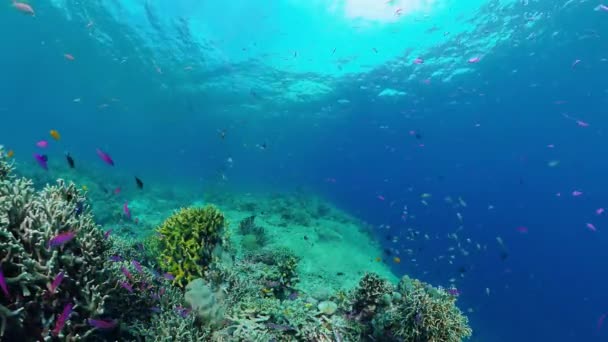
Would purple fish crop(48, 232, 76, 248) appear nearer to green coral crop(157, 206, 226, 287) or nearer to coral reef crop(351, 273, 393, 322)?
green coral crop(157, 206, 226, 287)

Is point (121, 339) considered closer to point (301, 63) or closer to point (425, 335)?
point (425, 335)

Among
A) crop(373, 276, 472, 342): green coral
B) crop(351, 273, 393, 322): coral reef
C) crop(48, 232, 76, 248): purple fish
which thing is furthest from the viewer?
crop(351, 273, 393, 322): coral reef

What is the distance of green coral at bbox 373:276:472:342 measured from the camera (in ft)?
16.8

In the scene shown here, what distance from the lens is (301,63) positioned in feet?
116

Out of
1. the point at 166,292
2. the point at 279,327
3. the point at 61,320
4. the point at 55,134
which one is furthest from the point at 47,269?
the point at 55,134

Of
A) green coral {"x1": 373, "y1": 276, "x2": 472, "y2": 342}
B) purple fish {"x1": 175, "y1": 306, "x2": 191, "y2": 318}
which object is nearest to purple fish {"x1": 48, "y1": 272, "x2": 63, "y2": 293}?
purple fish {"x1": 175, "y1": 306, "x2": 191, "y2": 318}

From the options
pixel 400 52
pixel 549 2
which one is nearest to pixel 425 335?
pixel 549 2

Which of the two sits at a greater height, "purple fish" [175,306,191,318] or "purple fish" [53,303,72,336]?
"purple fish" [53,303,72,336]

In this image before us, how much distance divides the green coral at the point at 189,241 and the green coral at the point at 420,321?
152 inches

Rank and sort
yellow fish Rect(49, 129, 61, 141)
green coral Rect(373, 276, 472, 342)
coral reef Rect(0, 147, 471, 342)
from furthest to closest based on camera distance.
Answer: yellow fish Rect(49, 129, 61, 141), green coral Rect(373, 276, 472, 342), coral reef Rect(0, 147, 471, 342)

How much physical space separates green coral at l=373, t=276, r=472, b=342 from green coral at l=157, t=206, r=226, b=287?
12.6 feet

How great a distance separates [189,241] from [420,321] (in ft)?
16.1

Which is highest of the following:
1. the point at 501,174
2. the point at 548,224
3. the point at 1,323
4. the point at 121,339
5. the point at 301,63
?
the point at 301,63

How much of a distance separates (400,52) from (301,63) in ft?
36.1
